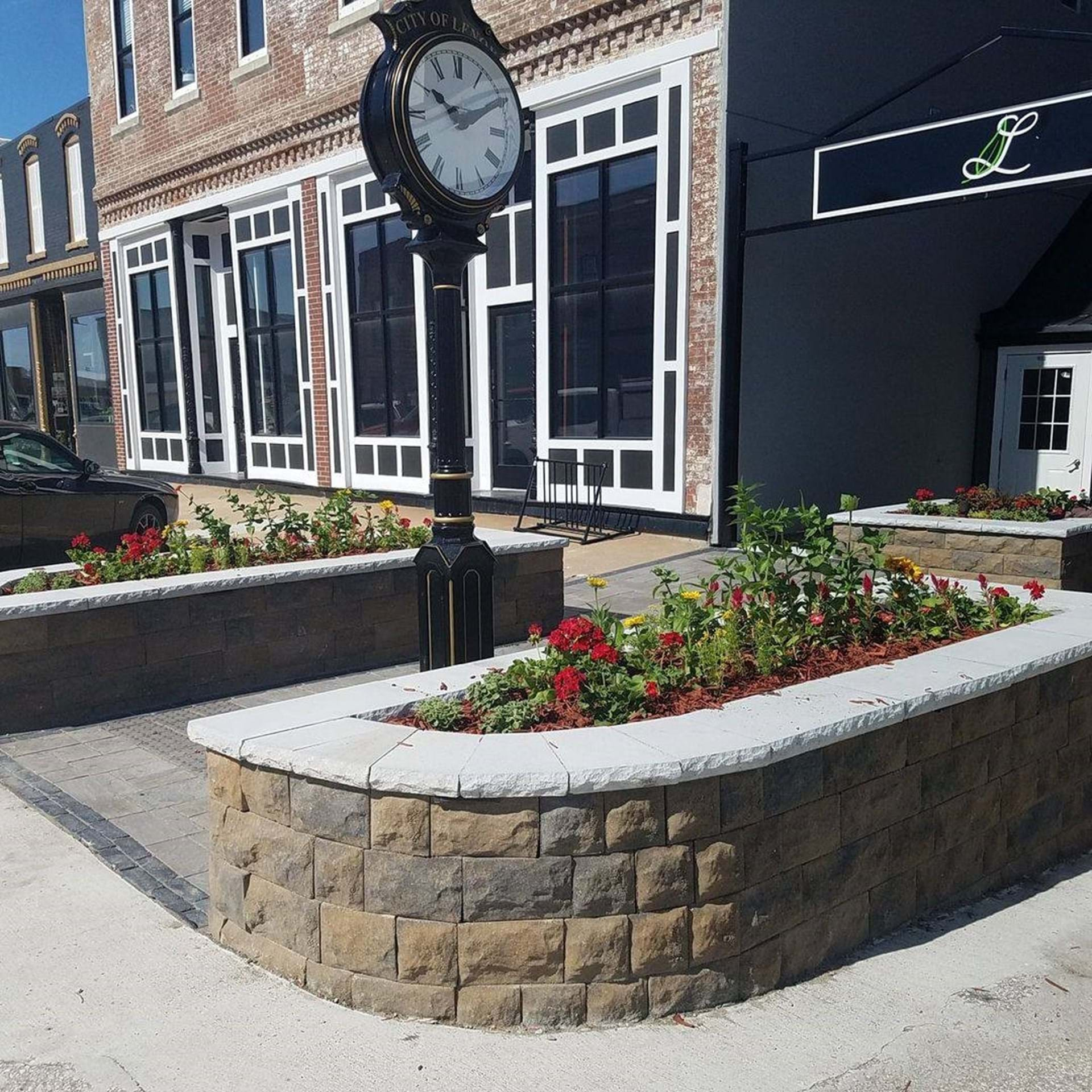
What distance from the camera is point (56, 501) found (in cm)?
975

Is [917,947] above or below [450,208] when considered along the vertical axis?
below

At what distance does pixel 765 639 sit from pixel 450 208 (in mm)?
2410

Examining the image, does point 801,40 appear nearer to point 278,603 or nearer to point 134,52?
point 278,603

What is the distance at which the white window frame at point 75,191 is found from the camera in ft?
77.0

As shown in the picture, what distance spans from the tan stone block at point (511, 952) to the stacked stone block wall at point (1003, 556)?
576cm

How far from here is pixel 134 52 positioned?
773 inches

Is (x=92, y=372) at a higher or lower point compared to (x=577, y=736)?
higher

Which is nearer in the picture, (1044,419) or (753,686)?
(753,686)

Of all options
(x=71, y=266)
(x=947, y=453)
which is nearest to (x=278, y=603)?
(x=947, y=453)

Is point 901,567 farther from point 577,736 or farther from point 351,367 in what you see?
point 351,367

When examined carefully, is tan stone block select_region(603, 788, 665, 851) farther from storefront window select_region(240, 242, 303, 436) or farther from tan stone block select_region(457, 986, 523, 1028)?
storefront window select_region(240, 242, 303, 436)

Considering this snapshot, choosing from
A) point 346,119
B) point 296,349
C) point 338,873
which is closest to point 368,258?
point 346,119

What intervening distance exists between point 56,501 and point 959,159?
9.17 m

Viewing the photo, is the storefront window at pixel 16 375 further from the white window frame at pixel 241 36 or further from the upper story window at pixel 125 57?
the white window frame at pixel 241 36
